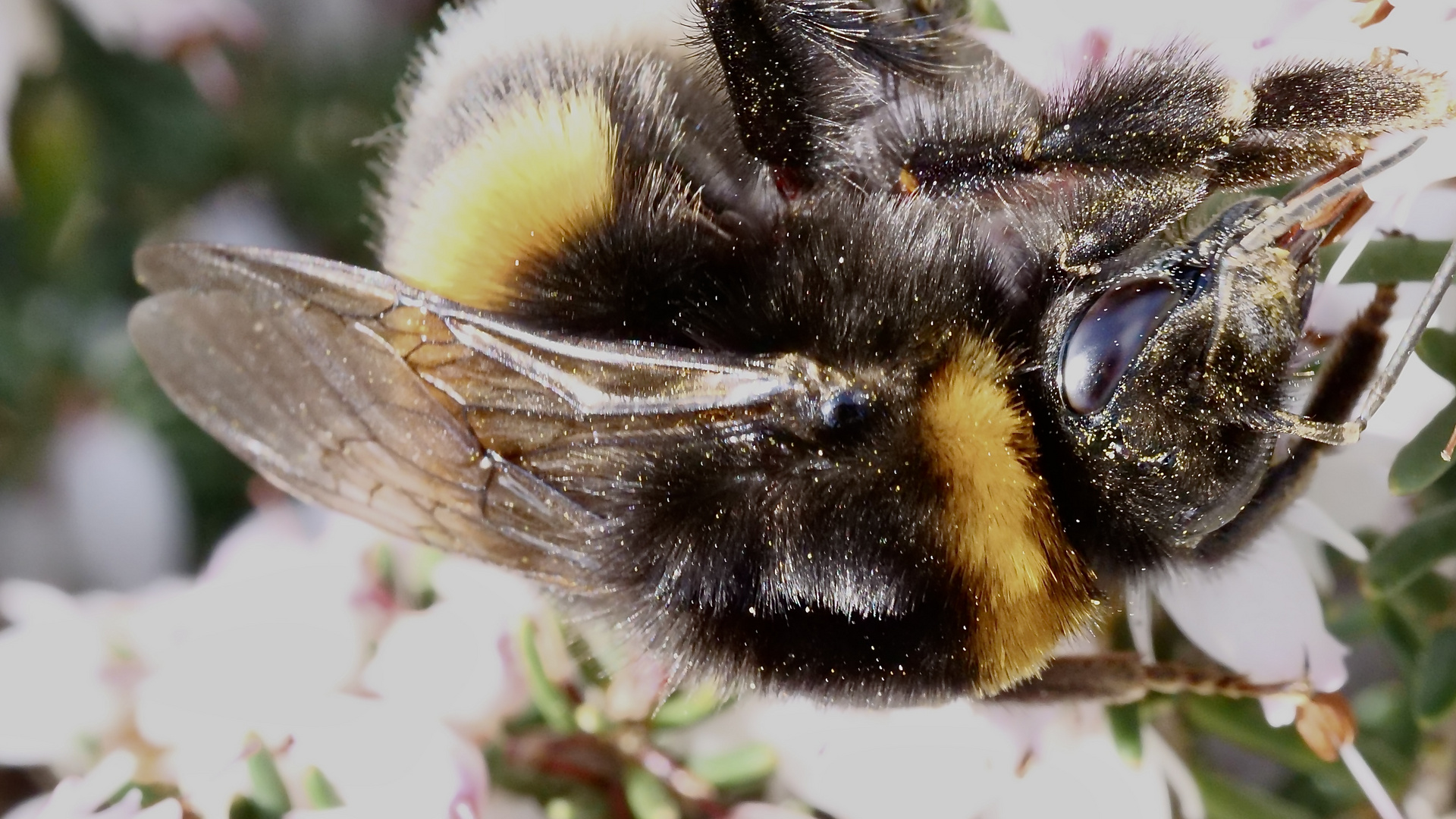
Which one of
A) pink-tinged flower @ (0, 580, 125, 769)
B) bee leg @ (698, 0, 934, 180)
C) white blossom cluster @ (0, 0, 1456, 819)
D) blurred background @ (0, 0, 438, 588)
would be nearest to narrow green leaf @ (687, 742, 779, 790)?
white blossom cluster @ (0, 0, 1456, 819)

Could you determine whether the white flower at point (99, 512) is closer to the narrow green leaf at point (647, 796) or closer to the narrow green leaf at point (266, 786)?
the narrow green leaf at point (266, 786)

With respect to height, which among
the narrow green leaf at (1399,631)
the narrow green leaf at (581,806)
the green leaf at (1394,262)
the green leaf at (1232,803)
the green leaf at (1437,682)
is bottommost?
the green leaf at (1232,803)

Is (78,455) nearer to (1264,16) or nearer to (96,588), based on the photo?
(96,588)

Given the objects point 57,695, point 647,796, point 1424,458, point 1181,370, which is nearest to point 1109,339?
point 1181,370

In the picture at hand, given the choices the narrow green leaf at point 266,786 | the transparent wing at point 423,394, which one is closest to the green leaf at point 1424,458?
the transparent wing at point 423,394

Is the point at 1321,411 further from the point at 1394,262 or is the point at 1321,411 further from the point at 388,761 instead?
the point at 388,761

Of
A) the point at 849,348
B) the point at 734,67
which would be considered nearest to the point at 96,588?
the point at 734,67
